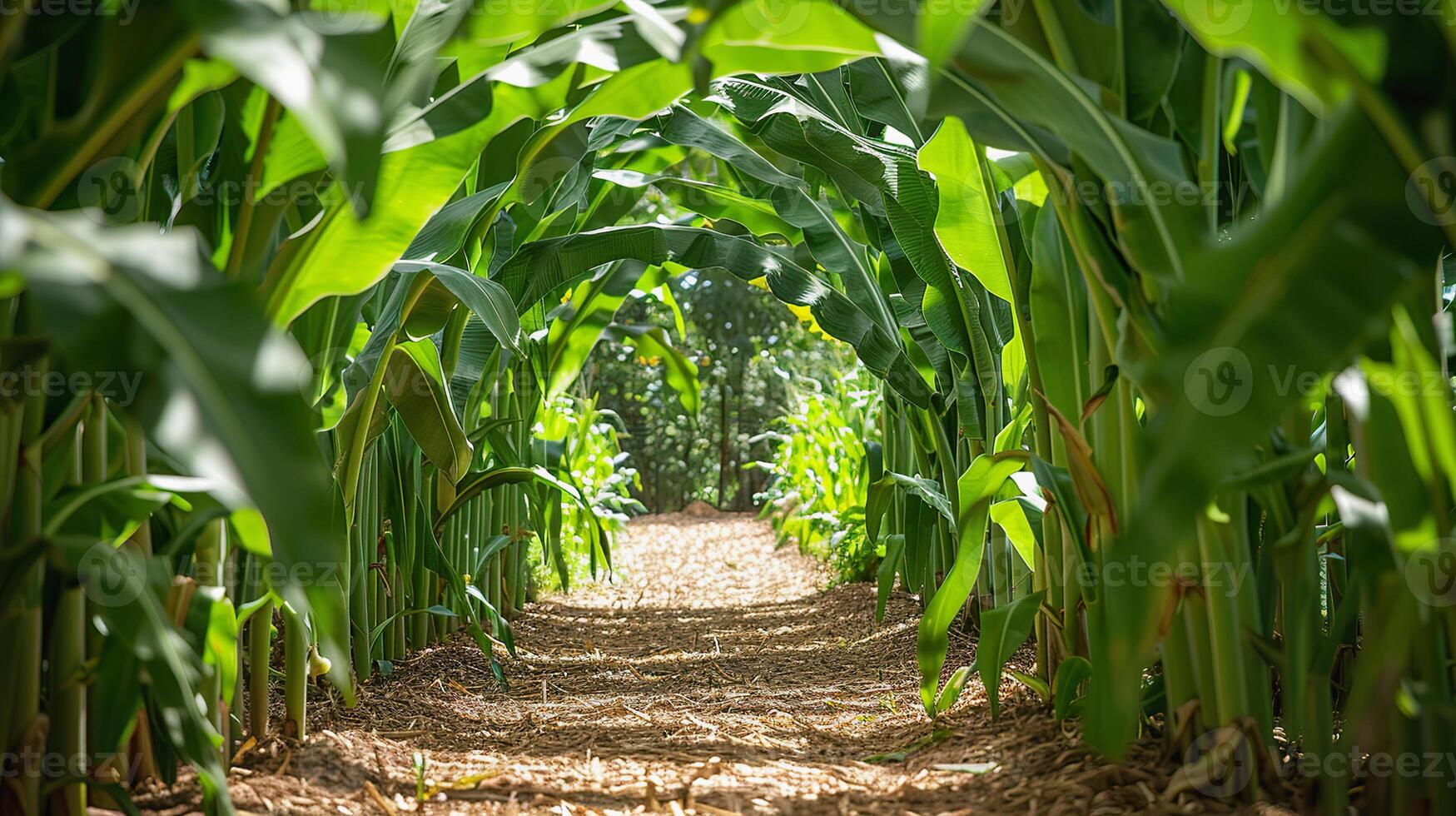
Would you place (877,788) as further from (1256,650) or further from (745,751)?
(1256,650)

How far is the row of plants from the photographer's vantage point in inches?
19.2

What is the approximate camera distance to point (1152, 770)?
0.85 meters

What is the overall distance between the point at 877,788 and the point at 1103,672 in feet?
1.03

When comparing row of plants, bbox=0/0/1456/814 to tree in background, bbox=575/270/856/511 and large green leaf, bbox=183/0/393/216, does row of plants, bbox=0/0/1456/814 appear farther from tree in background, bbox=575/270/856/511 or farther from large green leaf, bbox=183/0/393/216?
tree in background, bbox=575/270/856/511

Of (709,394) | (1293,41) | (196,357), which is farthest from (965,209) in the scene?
(709,394)

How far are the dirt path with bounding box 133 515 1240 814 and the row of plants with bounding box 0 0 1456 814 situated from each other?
8 centimetres

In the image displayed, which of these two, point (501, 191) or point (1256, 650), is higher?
point (501, 191)

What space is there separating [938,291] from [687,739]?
0.83 m

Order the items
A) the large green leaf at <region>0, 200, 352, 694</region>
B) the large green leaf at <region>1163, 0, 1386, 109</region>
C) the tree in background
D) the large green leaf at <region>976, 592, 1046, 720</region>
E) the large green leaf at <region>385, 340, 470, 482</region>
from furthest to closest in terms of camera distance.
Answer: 1. the tree in background
2. the large green leaf at <region>385, 340, 470, 482</region>
3. the large green leaf at <region>976, 592, 1046, 720</region>
4. the large green leaf at <region>1163, 0, 1386, 109</region>
5. the large green leaf at <region>0, 200, 352, 694</region>

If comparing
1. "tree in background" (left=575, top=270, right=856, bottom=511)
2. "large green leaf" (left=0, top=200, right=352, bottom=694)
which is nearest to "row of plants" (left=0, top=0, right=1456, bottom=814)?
"large green leaf" (left=0, top=200, right=352, bottom=694)

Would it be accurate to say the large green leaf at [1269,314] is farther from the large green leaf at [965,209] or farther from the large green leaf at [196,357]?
the large green leaf at [965,209]

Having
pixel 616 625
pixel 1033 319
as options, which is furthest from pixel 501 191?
pixel 616 625

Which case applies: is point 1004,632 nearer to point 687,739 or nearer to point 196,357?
point 687,739

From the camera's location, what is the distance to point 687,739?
128cm
